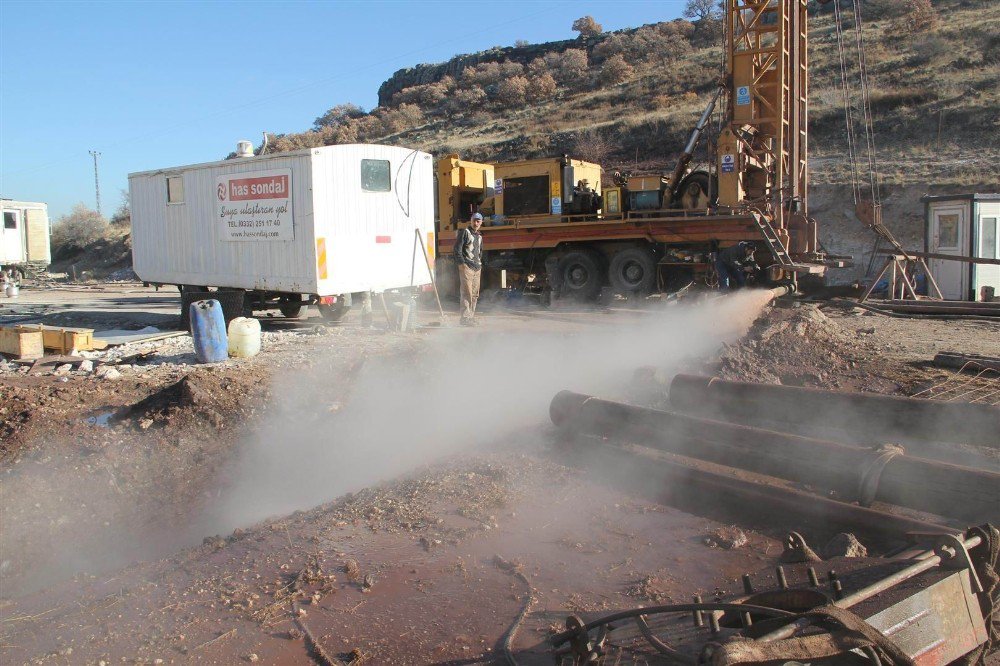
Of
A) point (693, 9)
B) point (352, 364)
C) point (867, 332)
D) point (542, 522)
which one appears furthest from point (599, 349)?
point (693, 9)

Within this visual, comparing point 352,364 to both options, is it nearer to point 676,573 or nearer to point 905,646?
point 676,573

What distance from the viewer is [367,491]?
537cm

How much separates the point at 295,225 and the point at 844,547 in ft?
31.9

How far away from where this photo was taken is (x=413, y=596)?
12.2ft

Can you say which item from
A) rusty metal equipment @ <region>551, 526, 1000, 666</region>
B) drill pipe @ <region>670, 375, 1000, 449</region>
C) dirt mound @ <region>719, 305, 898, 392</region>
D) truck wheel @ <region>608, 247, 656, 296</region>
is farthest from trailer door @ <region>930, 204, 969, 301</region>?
rusty metal equipment @ <region>551, 526, 1000, 666</region>

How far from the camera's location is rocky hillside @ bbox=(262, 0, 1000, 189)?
23062 mm

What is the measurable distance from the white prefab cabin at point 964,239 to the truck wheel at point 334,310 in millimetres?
10857

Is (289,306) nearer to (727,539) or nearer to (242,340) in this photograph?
(242,340)

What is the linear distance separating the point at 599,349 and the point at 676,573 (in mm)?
6180

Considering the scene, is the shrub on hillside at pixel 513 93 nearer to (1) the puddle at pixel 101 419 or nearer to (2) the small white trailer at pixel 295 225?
(2) the small white trailer at pixel 295 225

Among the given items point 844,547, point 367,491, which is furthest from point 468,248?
point 844,547

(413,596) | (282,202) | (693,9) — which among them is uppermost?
(693,9)

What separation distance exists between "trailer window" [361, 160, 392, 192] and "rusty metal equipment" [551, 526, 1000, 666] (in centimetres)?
1018

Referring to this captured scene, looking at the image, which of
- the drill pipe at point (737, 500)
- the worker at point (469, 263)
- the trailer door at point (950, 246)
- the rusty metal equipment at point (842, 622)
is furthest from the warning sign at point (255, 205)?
the trailer door at point (950, 246)
